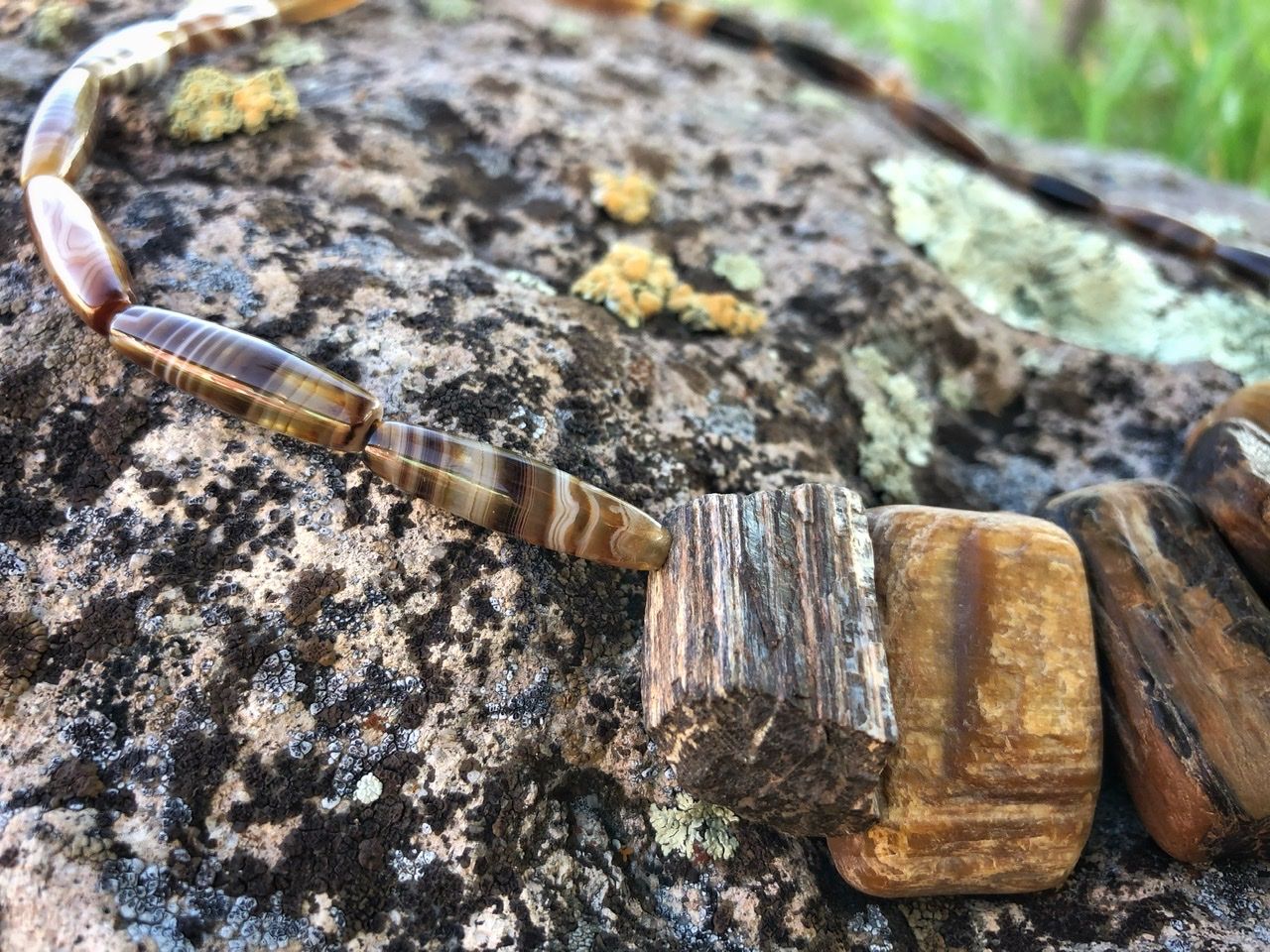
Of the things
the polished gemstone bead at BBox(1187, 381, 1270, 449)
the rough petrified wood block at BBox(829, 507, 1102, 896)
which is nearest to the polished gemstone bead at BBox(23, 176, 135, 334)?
the rough petrified wood block at BBox(829, 507, 1102, 896)

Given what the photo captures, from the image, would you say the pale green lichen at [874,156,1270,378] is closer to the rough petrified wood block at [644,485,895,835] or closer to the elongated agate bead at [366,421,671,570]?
the rough petrified wood block at [644,485,895,835]

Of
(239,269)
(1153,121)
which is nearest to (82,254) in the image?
(239,269)

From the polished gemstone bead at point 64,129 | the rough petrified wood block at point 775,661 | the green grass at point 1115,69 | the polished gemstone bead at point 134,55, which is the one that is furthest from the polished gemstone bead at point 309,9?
the green grass at point 1115,69

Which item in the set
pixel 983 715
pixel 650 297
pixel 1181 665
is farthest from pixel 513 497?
pixel 1181 665

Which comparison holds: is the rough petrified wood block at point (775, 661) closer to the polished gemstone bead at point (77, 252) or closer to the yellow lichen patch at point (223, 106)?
the polished gemstone bead at point (77, 252)

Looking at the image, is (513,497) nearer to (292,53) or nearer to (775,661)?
(775,661)
